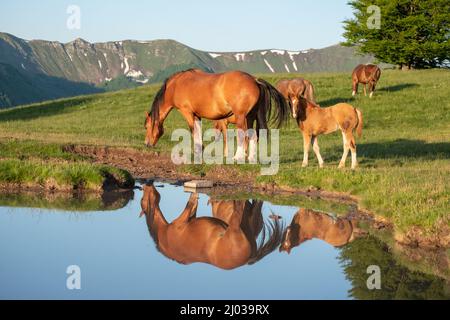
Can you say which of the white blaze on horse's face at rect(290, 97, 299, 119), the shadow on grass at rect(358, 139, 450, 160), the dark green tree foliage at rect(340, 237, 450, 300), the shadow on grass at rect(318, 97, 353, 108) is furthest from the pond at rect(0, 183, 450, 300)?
the shadow on grass at rect(318, 97, 353, 108)

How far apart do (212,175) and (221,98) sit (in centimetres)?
200

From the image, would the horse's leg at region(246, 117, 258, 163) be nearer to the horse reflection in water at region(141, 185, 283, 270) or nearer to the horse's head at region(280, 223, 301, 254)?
the horse reflection in water at region(141, 185, 283, 270)

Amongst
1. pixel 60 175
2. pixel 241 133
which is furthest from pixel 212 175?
pixel 60 175

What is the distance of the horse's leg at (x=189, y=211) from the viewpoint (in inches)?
453

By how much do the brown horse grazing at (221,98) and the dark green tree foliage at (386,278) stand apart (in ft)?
26.7

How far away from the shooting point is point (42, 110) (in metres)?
43.2

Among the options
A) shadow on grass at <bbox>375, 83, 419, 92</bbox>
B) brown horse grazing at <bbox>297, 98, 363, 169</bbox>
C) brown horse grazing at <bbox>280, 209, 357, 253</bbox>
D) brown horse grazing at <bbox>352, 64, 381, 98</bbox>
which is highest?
brown horse grazing at <bbox>352, 64, 381, 98</bbox>

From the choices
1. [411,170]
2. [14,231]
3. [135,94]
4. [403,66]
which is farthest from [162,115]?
[403,66]

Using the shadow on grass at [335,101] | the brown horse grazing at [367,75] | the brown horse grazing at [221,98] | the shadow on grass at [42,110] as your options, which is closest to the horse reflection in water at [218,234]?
the brown horse grazing at [221,98]

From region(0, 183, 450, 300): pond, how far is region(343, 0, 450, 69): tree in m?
45.8

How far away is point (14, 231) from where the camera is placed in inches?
415

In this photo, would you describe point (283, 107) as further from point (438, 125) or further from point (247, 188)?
point (438, 125)

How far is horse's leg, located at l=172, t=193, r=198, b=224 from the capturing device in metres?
11.5

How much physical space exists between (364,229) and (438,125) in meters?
22.0
